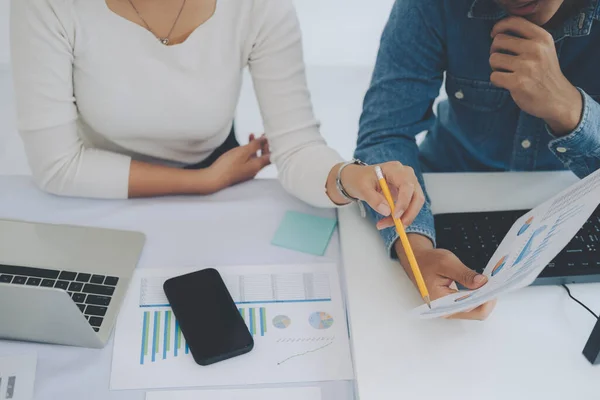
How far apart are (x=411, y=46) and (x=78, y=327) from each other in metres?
0.72

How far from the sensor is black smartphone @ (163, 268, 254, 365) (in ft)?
2.67

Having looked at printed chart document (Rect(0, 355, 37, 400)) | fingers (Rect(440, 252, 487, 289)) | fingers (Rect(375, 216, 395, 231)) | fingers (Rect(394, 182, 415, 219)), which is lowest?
printed chart document (Rect(0, 355, 37, 400))

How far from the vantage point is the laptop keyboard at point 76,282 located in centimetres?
86

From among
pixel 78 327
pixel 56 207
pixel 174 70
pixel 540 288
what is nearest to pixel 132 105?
pixel 174 70

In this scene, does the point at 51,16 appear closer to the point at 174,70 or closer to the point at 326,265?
the point at 174,70

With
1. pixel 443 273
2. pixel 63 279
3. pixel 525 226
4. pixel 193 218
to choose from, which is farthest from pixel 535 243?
pixel 63 279

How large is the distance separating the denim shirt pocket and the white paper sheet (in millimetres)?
654

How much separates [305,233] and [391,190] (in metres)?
0.17

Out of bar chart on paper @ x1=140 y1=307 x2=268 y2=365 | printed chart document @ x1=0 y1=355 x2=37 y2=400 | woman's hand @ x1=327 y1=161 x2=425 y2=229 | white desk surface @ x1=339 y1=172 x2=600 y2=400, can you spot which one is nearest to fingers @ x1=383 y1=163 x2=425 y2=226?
woman's hand @ x1=327 y1=161 x2=425 y2=229

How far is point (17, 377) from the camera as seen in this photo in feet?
2.58

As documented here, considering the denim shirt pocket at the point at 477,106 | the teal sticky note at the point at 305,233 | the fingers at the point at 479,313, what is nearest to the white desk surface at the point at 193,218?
the teal sticky note at the point at 305,233

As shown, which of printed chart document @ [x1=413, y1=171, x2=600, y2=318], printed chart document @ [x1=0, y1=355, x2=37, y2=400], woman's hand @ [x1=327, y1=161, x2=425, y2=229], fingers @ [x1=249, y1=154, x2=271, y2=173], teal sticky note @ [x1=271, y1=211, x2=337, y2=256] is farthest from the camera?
fingers @ [x1=249, y1=154, x2=271, y2=173]

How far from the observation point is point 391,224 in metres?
0.88

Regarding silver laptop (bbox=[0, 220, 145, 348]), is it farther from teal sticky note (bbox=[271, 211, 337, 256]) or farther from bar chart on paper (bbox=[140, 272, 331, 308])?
teal sticky note (bbox=[271, 211, 337, 256])
